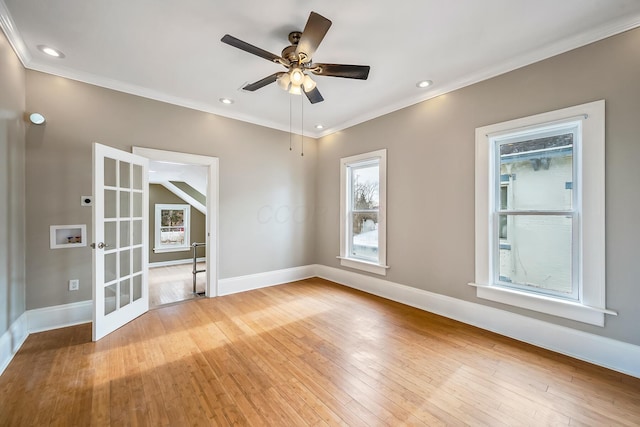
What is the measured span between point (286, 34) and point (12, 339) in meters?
3.71

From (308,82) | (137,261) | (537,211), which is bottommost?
(137,261)

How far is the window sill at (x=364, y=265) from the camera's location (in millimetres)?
3955

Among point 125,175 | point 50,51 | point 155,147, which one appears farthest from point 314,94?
point 50,51

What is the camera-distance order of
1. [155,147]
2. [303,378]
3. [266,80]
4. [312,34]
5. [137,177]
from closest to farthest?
[312,34]
[303,378]
[266,80]
[137,177]
[155,147]

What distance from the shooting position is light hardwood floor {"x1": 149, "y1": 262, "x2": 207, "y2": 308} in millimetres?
3936

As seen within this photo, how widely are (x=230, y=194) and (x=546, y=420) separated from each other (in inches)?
162

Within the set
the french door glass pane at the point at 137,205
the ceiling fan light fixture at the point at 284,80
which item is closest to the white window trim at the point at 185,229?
the french door glass pane at the point at 137,205

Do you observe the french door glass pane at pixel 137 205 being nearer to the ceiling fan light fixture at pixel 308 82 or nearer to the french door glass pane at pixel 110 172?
the french door glass pane at pixel 110 172

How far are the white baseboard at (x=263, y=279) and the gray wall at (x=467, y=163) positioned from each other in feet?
1.81

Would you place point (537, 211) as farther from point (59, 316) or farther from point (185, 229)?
point (185, 229)

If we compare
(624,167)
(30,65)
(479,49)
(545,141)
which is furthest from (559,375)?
(30,65)

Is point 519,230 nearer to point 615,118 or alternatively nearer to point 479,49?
point 615,118

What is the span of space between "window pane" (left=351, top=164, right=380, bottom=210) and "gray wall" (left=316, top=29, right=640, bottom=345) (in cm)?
33

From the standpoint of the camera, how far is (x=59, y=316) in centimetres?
287
